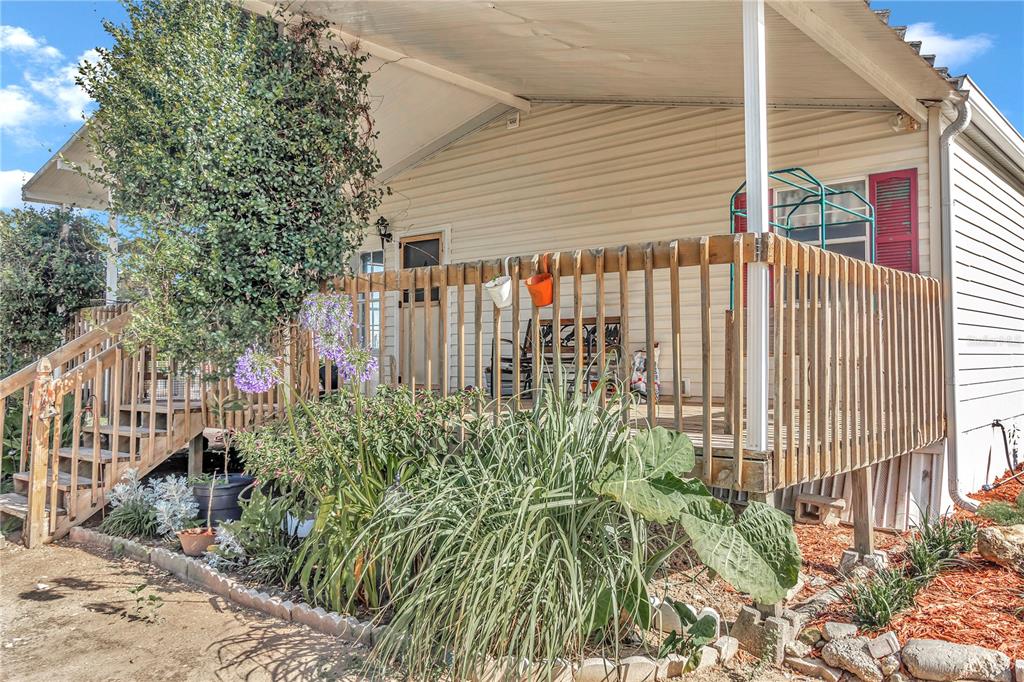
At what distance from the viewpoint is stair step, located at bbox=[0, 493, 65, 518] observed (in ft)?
15.8

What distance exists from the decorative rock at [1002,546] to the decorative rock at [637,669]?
2317mm

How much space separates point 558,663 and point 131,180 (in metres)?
4.11

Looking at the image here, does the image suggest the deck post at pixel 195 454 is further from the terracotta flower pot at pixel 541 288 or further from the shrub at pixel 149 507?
the terracotta flower pot at pixel 541 288

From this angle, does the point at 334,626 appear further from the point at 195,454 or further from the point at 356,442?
the point at 195,454

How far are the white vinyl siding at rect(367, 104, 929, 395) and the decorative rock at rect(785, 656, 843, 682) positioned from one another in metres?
→ 3.42

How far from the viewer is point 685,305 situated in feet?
20.6

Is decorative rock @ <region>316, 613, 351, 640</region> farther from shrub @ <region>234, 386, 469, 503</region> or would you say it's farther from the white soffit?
the white soffit

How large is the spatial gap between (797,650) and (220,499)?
11.8ft

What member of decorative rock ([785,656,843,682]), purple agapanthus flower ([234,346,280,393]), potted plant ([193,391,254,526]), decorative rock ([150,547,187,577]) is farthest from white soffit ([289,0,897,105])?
decorative rock ([150,547,187,577])

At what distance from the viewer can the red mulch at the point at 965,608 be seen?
115 inches

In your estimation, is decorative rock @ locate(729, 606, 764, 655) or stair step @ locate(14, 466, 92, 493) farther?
stair step @ locate(14, 466, 92, 493)

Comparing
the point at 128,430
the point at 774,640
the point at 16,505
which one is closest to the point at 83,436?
the point at 128,430

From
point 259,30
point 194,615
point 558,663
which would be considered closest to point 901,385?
point 558,663

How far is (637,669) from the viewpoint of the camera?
255 cm
